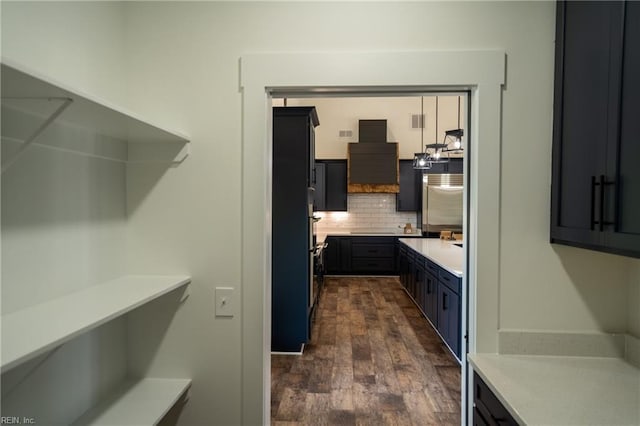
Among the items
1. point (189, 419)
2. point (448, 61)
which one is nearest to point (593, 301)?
point (448, 61)

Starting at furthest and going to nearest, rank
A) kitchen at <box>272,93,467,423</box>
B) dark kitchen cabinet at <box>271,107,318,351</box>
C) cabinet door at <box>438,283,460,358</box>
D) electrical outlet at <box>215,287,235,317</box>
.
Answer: kitchen at <box>272,93,467,423</box> < dark kitchen cabinet at <box>271,107,318,351</box> < cabinet door at <box>438,283,460,358</box> < electrical outlet at <box>215,287,235,317</box>

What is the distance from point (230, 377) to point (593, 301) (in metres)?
1.65

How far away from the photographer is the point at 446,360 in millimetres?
3291

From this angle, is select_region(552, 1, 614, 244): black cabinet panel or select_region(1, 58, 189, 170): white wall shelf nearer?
select_region(1, 58, 189, 170): white wall shelf

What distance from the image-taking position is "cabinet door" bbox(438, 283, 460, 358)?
9.55 feet

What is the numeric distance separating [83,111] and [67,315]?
621 mm

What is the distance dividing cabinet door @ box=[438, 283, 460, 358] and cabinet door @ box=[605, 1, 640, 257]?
6.22 ft

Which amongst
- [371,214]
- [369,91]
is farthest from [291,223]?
[371,214]

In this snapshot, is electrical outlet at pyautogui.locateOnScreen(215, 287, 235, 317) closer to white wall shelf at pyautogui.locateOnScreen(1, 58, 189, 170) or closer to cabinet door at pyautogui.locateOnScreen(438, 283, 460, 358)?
white wall shelf at pyautogui.locateOnScreen(1, 58, 189, 170)

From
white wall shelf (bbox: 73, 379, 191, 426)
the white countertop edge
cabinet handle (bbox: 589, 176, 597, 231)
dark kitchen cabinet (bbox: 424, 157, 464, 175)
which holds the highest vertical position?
dark kitchen cabinet (bbox: 424, 157, 464, 175)

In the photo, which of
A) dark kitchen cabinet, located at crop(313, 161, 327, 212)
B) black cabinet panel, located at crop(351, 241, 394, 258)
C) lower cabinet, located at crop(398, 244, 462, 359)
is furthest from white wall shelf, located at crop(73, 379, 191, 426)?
dark kitchen cabinet, located at crop(313, 161, 327, 212)

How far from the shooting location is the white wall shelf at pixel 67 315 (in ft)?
2.66

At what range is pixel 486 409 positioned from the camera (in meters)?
1.36

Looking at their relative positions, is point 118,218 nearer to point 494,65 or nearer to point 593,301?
point 494,65
